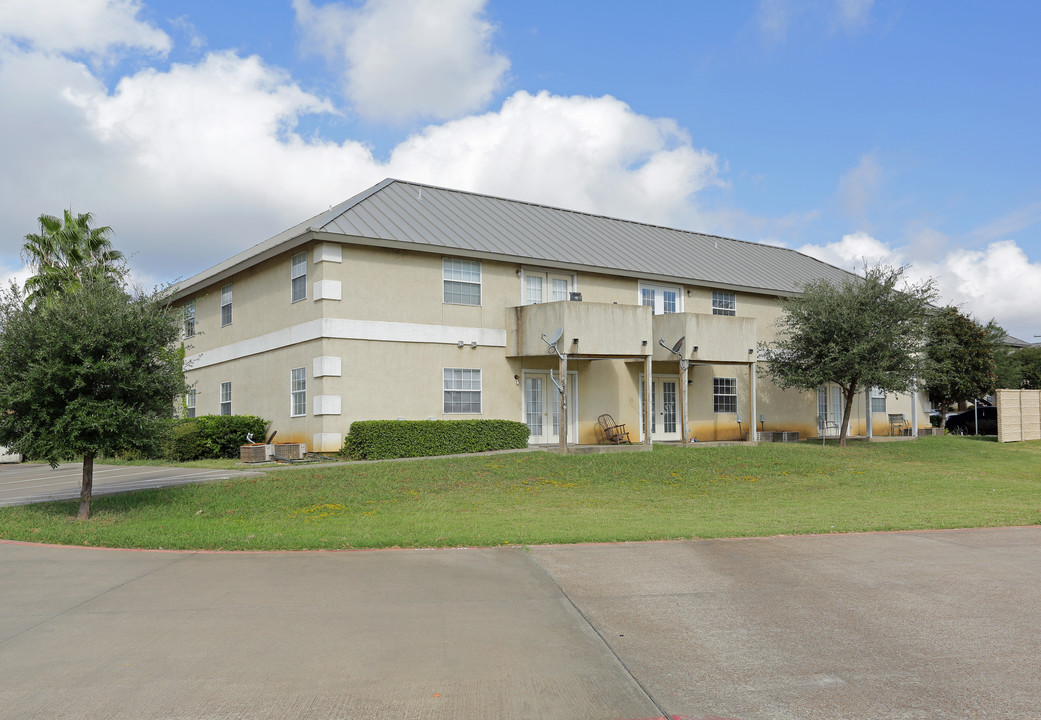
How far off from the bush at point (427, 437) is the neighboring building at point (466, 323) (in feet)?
2.46

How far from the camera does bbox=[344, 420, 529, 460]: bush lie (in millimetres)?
20031

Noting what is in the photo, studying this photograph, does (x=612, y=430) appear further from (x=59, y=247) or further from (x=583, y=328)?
Answer: (x=59, y=247)

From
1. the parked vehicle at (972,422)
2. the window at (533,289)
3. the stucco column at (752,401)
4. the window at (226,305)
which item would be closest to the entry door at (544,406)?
the window at (533,289)

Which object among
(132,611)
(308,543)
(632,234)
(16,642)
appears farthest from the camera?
(632,234)

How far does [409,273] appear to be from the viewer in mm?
21766

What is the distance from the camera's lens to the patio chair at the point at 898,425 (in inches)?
1304

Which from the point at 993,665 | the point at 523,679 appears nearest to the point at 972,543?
the point at 993,665

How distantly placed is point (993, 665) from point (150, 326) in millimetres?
11599

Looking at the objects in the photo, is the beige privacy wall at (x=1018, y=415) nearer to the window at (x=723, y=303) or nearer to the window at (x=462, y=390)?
the window at (x=723, y=303)

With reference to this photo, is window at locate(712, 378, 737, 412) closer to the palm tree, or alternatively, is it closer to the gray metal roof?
the gray metal roof

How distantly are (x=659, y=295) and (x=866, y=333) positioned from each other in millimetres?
6330

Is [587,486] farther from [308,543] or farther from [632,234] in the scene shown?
[632,234]

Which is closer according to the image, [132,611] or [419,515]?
[132,611]

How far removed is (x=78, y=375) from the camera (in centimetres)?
1188
